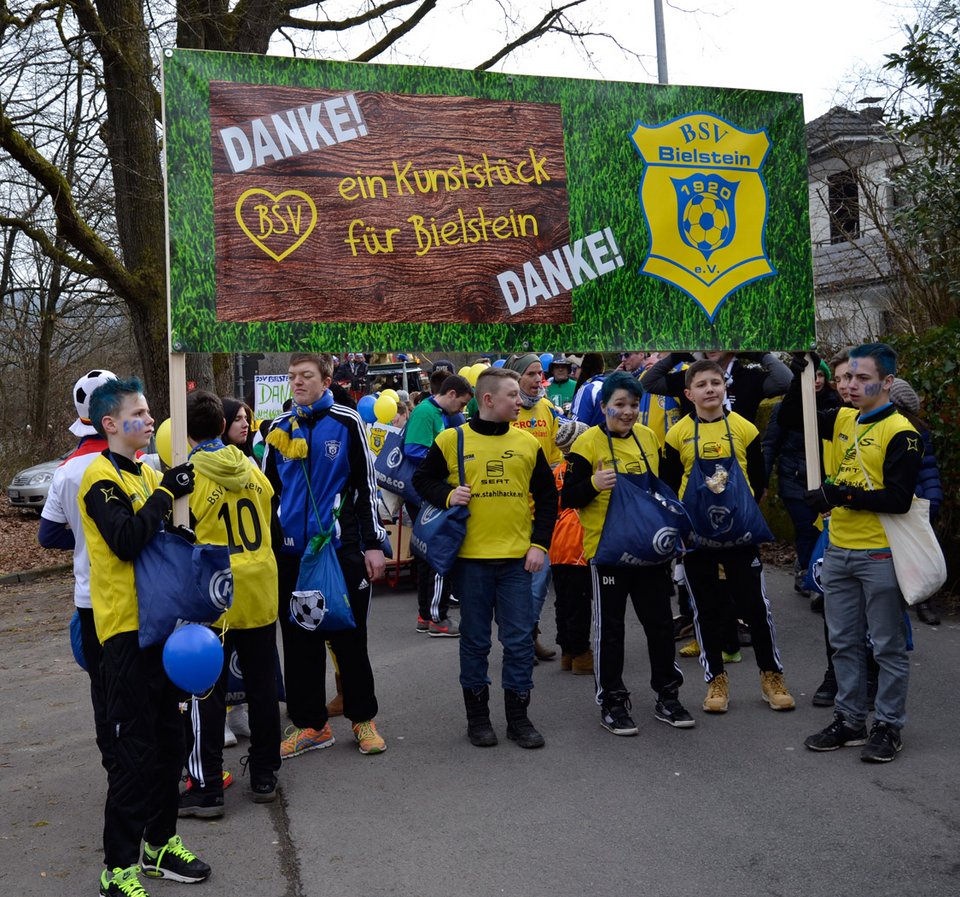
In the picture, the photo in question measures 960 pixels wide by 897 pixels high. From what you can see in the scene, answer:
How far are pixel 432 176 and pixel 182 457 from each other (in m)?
2.13

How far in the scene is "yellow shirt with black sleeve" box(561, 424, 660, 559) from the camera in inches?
238

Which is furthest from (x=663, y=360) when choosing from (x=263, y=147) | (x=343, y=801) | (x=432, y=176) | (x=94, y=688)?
(x=94, y=688)

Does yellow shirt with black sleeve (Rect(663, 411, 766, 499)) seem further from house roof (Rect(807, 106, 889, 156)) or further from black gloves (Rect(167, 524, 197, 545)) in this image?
house roof (Rect(807, 106, 889, 156))

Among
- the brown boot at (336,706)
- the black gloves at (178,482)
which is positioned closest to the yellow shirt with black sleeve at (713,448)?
the brown boot at (336,706)

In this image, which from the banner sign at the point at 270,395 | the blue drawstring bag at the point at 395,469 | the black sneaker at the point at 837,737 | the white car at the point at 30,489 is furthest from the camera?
the white car at the point at 30,489

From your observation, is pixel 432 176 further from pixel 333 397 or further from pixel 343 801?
pixel 343 801

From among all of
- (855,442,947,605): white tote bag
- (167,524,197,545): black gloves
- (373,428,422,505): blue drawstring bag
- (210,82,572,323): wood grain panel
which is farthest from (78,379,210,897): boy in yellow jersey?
(373,428,422,505): blue drawstring bag

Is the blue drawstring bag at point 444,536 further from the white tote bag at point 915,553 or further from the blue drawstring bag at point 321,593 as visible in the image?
the white tote bag at point 915,553

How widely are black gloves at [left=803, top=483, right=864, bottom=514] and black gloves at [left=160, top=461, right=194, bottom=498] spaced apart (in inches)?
118

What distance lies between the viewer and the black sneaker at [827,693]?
6.27 meters

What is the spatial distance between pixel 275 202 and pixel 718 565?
125 inches

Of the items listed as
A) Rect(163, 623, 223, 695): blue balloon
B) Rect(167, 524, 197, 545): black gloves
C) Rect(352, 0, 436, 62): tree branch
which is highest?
Rect(352, 0, 436, 62): tree branch

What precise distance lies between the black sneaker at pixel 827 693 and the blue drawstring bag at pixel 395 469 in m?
3.64

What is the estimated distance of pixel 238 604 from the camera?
4980 mm
